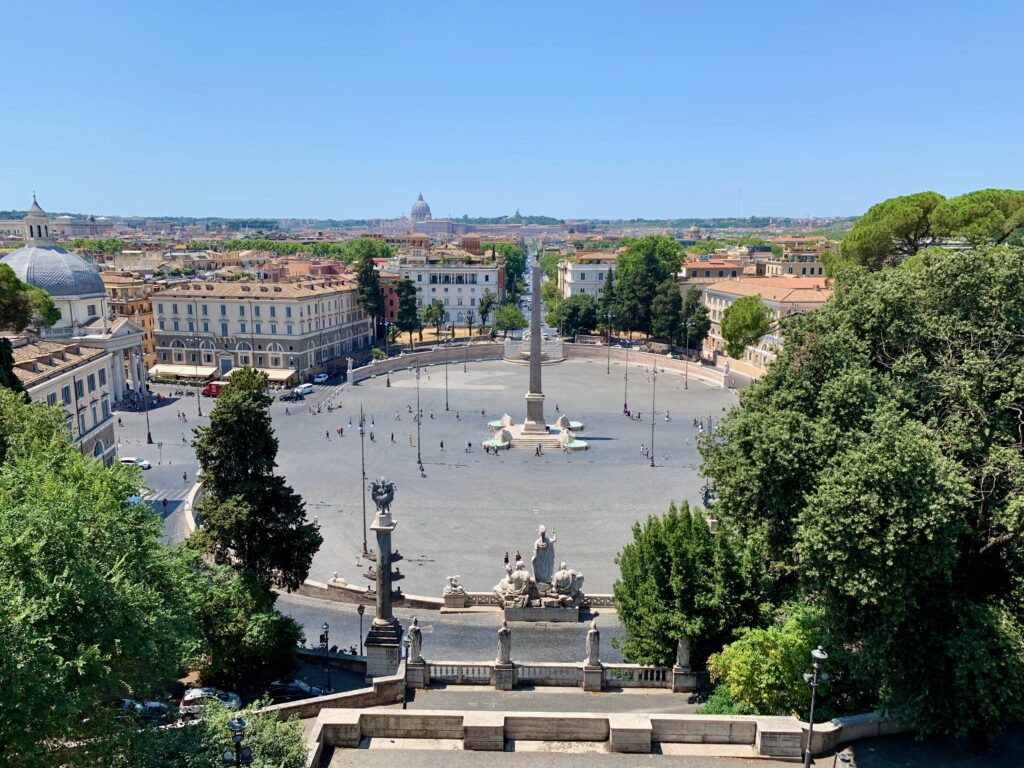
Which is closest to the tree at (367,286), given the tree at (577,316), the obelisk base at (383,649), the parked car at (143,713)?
the tree at (577,316)

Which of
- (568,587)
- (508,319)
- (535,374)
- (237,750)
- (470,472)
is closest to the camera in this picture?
(237,750)

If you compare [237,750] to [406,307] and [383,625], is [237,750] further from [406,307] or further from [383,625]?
[406,307]

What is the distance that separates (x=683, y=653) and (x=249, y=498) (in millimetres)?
12241

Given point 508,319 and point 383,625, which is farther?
point 508,319

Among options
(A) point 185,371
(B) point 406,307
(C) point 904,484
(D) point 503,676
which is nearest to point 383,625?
(D) point 503,676

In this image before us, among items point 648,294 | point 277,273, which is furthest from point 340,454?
point 277,273

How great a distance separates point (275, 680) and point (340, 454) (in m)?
26.4

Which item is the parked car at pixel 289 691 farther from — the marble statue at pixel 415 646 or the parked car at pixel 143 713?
the parked car at pixel 143 713

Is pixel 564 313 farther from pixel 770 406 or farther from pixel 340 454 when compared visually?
pixel 770 406

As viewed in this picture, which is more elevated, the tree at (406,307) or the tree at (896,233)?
the tree at (896,233)

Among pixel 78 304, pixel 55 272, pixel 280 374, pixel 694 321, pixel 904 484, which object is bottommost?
pixel 280 374

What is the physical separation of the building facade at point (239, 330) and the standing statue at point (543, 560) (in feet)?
157

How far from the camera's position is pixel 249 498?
74.0ft

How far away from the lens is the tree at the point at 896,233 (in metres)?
40.9
